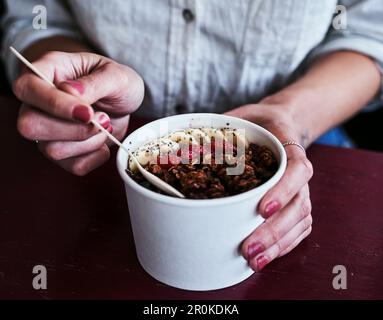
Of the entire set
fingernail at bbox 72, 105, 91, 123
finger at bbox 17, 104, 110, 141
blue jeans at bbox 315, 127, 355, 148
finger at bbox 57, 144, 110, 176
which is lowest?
blue jeans at bbox 315, 127, 355, 148

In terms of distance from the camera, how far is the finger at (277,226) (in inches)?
24.0

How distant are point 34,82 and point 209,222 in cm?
28

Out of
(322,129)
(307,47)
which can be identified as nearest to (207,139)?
(322,129)

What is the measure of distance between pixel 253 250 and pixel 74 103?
0.93 feet

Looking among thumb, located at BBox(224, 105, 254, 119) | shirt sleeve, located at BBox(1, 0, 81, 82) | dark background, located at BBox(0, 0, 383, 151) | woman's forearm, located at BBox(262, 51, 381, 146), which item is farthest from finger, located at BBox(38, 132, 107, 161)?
dark background, located at BBox(0, 0, 383, 151)

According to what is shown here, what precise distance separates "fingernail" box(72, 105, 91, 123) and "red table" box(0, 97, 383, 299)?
0.64ft

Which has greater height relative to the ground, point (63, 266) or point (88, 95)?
point (88, 95)

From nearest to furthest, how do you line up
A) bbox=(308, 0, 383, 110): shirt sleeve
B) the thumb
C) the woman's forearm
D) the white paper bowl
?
the white paper bowl → the thumb → the woman's forearm → bbox=(308, 0, 383, 110): shirt sleeve

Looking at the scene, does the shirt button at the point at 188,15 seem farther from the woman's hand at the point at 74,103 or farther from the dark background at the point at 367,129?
the dark background at the point at 367,129

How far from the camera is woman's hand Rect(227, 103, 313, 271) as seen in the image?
0.60 metres

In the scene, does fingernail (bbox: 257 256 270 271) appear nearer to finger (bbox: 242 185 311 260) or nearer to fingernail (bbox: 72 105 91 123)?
finger (bbox: 242 185 311 260)

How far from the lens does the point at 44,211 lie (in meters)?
0.75

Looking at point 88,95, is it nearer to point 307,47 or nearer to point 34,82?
point 34,82

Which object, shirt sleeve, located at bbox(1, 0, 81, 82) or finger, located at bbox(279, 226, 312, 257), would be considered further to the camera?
shirt sleeve, located at bbox(1, 0, 81, 82)
